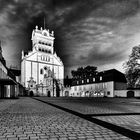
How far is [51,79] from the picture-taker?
73.7 m

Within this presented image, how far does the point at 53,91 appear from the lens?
73.8 metres

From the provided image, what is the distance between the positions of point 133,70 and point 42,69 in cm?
5044

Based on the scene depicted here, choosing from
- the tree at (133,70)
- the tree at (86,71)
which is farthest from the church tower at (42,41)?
the tree at (133,70)

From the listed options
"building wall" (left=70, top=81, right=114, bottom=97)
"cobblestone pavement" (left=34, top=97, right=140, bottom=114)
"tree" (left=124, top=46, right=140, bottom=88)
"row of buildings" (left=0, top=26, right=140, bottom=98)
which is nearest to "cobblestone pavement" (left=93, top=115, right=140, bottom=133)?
"cobblestone pavement" (left=34, top=97, right=140, bottom=114)

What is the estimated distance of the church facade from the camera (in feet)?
240

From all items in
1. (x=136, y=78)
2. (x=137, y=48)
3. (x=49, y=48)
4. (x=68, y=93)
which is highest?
(x=49, y=48)

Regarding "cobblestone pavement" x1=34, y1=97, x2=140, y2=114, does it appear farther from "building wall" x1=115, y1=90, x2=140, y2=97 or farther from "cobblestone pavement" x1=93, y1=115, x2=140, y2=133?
"building wall" x1=115, y1=90, x2=140, y2=97

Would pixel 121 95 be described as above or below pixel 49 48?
below

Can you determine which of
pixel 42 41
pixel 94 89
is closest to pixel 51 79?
pixel 94 89

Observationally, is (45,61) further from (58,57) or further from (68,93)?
(68,93)

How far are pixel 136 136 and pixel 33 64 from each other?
72094 mm

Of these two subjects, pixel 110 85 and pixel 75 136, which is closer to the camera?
pixel 75 136

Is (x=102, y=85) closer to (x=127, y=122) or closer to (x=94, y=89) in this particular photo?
(x=94, y=89)

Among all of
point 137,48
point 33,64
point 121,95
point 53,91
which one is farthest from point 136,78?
point 33,64
